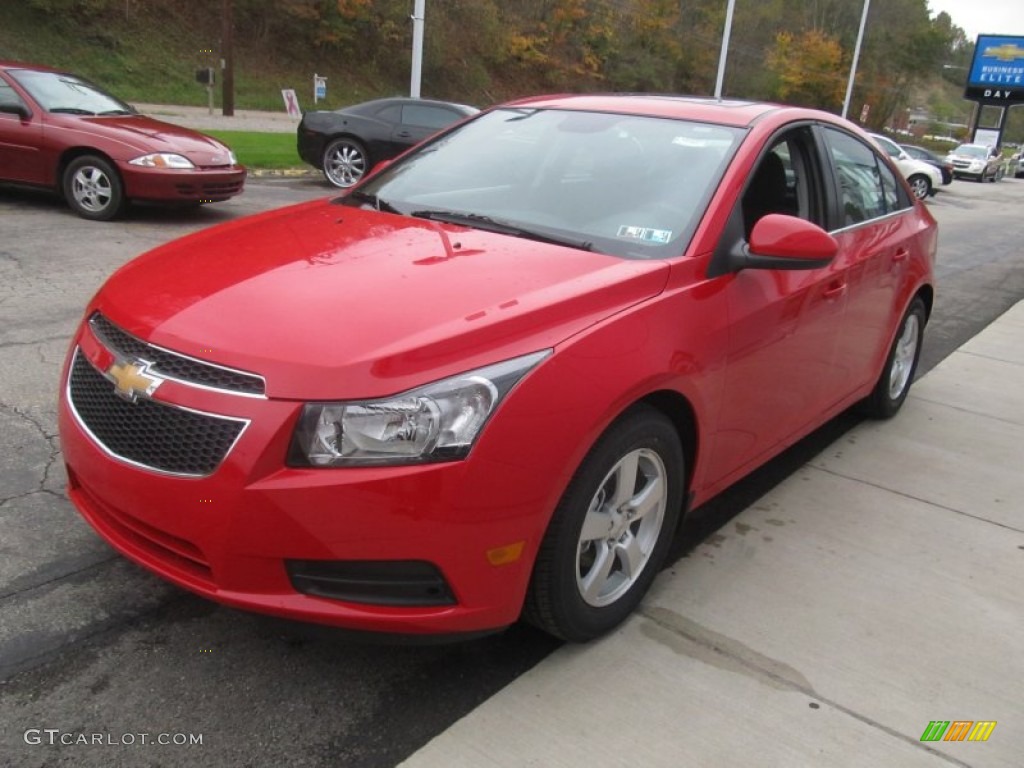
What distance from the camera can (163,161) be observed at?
876cm

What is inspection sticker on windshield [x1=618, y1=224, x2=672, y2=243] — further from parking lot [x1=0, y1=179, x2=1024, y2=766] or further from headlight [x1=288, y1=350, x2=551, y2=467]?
parking lot [x1=0, y1=179, x2=1024, y2=766]

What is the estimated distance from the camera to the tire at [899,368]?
4.81m

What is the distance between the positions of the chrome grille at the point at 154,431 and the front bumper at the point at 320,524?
0.07ft

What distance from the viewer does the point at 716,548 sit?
346 centimetres

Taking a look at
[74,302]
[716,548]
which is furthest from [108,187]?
[716,548]

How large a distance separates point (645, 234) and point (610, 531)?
1.04 m

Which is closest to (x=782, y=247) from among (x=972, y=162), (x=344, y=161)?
(x=344, y=161)

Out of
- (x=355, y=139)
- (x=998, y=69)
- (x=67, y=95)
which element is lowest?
(x=355, y=139)

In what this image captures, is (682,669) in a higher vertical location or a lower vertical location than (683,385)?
lower

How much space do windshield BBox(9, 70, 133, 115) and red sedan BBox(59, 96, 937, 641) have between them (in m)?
6.93

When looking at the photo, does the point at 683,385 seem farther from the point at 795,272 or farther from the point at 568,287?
the point at 795,272

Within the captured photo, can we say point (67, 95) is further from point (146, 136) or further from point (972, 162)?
point (972, 162)

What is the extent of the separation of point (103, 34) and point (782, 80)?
46541 millimetres

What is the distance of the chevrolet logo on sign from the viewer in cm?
5759
